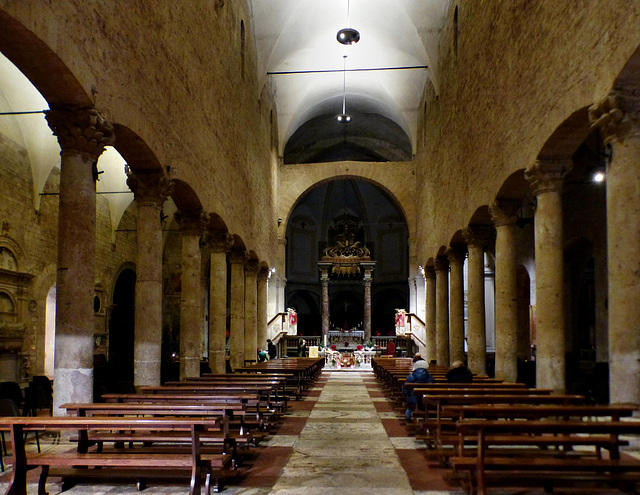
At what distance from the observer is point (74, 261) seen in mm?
8359

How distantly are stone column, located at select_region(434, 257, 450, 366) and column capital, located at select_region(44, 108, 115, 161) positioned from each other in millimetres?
16545

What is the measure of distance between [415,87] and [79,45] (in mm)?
21815

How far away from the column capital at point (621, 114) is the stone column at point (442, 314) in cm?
1490

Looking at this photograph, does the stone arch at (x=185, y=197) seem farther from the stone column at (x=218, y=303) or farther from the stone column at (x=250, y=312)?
the stone column at (x=250, y=312)

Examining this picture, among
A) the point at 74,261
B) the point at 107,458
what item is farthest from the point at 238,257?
the point at 107,458

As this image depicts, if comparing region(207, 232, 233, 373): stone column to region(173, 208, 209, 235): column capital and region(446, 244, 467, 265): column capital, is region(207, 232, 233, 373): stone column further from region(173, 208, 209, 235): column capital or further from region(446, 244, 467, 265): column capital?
region(446, 244, 467, 265): column capital

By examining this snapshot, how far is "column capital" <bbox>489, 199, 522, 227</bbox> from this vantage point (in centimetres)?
1377

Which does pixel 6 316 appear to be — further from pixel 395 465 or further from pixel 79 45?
pixel 395 465

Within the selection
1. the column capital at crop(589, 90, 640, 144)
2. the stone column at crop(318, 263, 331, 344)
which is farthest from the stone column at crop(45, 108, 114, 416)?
the stone column at crop(318, 263, 331, 344)

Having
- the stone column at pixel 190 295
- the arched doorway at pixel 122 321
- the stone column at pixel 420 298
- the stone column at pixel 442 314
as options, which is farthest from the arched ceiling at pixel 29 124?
the stone column at pixel 420 298

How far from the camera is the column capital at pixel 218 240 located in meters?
17.9

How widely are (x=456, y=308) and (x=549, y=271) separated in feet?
28.6

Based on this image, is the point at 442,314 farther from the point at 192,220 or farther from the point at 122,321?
the point at 122,321

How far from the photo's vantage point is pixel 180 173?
12781 millimetres
